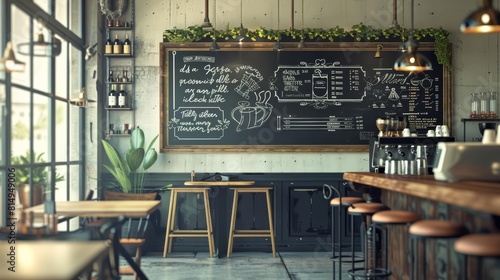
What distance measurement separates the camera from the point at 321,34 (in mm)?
8109

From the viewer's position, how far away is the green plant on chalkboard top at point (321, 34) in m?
8.07

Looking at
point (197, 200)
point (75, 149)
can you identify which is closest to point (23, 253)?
point (75, 149)

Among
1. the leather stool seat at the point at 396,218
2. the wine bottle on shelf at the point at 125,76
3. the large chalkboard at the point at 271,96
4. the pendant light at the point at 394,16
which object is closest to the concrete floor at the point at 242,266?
the large chalkboard at the point at 271,96

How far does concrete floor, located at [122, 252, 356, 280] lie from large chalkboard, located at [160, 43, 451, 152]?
1313 mm

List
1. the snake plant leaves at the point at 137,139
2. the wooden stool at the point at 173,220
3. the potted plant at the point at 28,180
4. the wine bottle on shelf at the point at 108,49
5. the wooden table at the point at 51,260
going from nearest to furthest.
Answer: the wooden table at the point at 51,260, the potted plant at the point at 28,180, the wooden stool at the point at 173,220, the snake plant leaves at the point at 137,139, the wine bottle on shelf at the point at 108,49

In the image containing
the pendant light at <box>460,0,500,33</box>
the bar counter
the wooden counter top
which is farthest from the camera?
the pendant light at <box>460,0,500,33</box>

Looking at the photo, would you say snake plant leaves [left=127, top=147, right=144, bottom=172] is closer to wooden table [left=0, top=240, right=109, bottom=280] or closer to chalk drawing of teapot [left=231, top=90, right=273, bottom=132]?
chalk drawing of teapot [left=231, top=90, right=273, bottom=132]

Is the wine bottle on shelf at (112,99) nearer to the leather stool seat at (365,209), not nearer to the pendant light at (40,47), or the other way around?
the pendant light at (40,47)

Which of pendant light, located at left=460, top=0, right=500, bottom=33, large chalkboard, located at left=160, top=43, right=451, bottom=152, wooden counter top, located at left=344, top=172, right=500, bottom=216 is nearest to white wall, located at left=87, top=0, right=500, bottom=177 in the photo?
large chalkboard, located at left=160, top=43, right=451, bottom=152

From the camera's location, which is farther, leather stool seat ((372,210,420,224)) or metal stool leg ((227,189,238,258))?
metal stool leg ((227,189,238,258))

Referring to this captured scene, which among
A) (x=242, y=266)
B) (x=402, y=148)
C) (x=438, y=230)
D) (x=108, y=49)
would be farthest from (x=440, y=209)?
(x=108, y=49)

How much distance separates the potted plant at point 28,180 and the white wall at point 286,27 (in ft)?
7.19

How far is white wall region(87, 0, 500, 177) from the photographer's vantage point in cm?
816

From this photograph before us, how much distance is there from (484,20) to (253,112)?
13.2 ft
